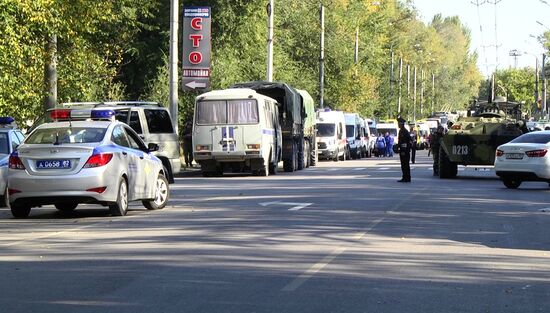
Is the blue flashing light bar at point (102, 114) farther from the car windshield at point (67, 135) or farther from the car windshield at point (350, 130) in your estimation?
the car windshield at point (350, 130)

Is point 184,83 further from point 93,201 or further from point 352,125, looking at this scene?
point 352,125

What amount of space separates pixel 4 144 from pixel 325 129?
1380 inches

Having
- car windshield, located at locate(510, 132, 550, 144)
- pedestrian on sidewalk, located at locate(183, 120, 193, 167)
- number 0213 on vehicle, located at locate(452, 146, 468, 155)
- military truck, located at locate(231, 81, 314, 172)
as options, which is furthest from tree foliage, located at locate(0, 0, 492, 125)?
car windshield, located at locate(510, 132, 550, 144)

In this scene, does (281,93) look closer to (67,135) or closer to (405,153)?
(405,153)

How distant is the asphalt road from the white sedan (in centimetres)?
537

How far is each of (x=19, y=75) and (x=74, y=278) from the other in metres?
21.3

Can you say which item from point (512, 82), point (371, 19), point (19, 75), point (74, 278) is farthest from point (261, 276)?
point (512, 82)

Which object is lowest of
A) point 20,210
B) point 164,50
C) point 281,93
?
point 20,210

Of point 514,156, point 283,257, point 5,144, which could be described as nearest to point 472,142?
point 514,156

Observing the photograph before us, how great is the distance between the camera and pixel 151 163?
20109 millimetres

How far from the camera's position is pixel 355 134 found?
63.7 m

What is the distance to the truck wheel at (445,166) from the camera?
34.1m

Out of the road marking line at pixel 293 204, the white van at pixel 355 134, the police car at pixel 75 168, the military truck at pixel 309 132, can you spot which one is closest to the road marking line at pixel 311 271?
the police car at pixel 75 168

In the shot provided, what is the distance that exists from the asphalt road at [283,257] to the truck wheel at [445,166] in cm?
1109
